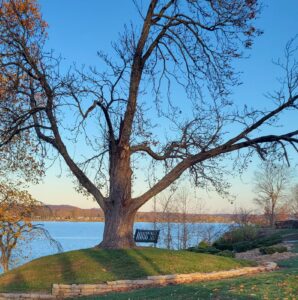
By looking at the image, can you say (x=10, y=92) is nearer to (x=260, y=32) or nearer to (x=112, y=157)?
(x=112, y=157)

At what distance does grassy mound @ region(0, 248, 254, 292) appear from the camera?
1151 centimetres

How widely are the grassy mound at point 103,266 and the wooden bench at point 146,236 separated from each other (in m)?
4.78

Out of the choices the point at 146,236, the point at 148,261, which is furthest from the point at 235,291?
the point at 146,236

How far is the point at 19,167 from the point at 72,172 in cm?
289

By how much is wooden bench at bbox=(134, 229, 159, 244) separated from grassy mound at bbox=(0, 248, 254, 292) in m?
4.78

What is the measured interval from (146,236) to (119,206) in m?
5.24

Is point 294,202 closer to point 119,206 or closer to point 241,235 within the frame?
point 241,235

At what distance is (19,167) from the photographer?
1719 centimetres

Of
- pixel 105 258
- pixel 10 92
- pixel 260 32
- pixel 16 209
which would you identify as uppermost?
pixel 260 32

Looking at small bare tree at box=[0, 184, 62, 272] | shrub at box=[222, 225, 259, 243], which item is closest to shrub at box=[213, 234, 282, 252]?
shrub at box=[222, 225, 259, 243]

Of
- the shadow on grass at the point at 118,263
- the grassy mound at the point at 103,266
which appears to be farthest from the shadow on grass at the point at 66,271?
the shadow on grass at the point at 118,263

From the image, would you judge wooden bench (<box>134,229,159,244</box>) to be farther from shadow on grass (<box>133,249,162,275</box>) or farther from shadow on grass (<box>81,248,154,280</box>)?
shadow on grass (<box>81,248,154,280</box>)

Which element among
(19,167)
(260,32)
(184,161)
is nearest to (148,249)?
(184,161)

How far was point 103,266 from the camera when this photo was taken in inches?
484
